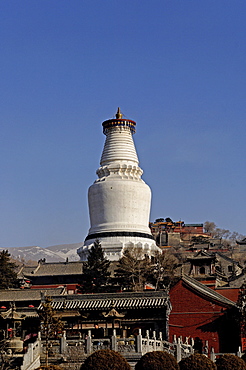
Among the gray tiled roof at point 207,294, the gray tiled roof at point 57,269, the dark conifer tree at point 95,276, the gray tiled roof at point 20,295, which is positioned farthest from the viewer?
the gray tiled roof at point 57,269

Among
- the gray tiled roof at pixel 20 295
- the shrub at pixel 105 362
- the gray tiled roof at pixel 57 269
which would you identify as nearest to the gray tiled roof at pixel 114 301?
the gray tiled roof at pixel 20 295

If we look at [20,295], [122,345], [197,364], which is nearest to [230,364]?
[197,364]

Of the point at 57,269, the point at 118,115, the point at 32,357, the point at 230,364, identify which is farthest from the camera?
the point at 118,115

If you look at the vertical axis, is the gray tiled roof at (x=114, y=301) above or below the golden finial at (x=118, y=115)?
below

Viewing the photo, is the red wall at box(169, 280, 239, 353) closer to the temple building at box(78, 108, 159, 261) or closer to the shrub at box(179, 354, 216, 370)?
the shrub at box(179, 354, 216, 370)

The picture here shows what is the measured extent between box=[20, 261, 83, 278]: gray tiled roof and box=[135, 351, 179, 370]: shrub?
1344 inches

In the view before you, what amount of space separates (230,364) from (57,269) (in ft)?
118

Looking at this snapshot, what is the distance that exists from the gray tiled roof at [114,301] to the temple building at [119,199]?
2440cm

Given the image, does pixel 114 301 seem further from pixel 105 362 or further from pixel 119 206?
pixel 119 206

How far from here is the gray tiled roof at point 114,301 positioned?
3475 centimetres

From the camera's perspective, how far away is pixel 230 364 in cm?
2422

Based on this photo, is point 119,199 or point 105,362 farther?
point 119,199

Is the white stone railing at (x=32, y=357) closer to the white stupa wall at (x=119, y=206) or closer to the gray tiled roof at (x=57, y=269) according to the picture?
the gray tiled roof at (x=57, y=269)

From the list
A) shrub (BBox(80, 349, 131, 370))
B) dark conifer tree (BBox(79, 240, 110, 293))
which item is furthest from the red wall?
shrub (BBox(80, 349, 131, 370))
